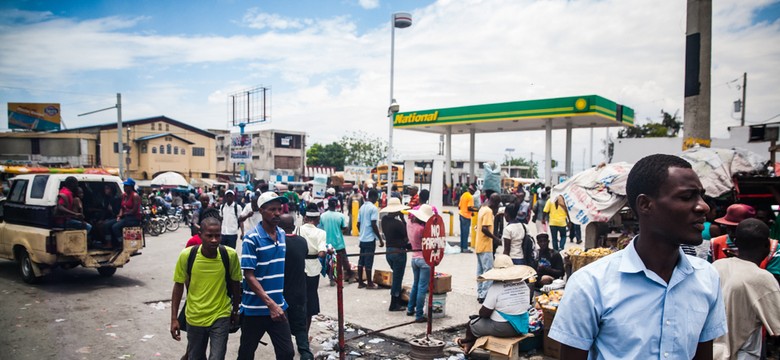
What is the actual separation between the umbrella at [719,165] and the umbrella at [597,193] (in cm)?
117

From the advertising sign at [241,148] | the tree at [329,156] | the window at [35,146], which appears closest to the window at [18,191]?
the advertising sign at [241,148]

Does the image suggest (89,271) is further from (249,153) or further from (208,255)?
(249,153)

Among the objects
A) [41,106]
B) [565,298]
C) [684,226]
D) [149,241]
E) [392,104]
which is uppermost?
[41,106]

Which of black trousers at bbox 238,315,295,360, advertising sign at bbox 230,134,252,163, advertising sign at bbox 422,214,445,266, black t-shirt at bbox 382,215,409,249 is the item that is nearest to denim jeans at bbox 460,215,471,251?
black t-shirt at bbox 382,215,409,249

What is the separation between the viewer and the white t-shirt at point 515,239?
8156 millimetres

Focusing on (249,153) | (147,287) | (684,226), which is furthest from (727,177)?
(249,153)

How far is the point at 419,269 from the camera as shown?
7.45 metres

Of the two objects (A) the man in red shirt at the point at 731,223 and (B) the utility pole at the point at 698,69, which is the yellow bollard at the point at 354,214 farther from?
(A) the man in red shirt at the point at 731,223

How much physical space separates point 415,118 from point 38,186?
21117mm

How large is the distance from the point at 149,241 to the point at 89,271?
5.89 metres

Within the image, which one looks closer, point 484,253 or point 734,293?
point 734,293

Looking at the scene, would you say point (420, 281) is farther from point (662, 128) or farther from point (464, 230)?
point (662, 128)

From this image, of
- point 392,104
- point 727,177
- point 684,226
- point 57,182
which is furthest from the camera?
point 392,104

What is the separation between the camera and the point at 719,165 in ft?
28.0
